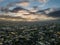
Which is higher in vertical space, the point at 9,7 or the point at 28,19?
the point at 9,7

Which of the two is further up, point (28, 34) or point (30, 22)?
point (30, 22)

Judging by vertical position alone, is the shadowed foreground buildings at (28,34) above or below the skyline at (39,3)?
below

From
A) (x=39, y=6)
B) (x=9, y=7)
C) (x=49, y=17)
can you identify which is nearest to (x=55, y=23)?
(x=49, y=17)

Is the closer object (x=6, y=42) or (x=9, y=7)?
(x=6, y=42)

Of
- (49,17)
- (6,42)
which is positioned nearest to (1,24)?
(6,42)

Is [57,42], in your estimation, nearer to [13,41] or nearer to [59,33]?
[59,33]

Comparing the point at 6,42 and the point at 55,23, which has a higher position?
the point at 55,23

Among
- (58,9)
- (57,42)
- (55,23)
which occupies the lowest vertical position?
(57,42)

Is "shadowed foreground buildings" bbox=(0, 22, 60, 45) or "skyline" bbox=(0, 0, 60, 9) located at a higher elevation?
"skyline" bbox=(0, 0, 60, 9)

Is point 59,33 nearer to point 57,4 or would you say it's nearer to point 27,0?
point 57,4
